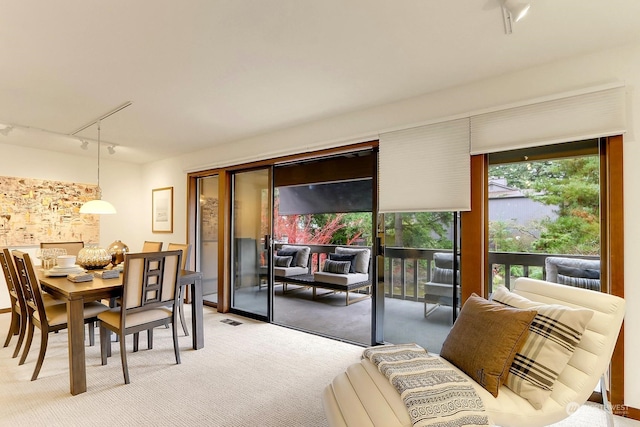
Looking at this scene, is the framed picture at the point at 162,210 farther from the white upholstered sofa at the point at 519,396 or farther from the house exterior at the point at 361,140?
the white upholstered sofa at the point at 519,396

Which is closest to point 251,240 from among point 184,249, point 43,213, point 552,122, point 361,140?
point 184,249

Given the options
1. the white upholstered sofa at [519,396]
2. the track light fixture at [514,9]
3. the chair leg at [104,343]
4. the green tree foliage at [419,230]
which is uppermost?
the track light fixture at [514,9]

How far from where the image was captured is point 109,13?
1838 mm

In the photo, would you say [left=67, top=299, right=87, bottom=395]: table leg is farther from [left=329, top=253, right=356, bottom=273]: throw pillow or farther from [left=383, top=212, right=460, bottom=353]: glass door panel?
[left=329, top=253, right=356, bottom=273]: throw pillow

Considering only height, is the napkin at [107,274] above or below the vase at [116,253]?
below

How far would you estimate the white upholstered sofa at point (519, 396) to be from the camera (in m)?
1.46

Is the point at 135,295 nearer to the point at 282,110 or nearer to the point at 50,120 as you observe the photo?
the point at 282,110

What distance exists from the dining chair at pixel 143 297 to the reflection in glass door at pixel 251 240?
1.55 m

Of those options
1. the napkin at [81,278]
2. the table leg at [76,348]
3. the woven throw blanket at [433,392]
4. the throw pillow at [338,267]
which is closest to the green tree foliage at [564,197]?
the woven throw blanket at [433,392]

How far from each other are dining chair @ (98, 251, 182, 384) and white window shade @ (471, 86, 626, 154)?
9.24ft

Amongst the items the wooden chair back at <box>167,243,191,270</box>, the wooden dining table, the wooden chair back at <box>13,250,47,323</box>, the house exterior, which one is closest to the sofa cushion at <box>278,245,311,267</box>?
the house exterior

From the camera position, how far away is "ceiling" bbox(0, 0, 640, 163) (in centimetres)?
182

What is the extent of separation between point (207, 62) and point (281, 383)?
8.25 ft

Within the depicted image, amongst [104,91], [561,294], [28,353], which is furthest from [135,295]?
[561,294]
